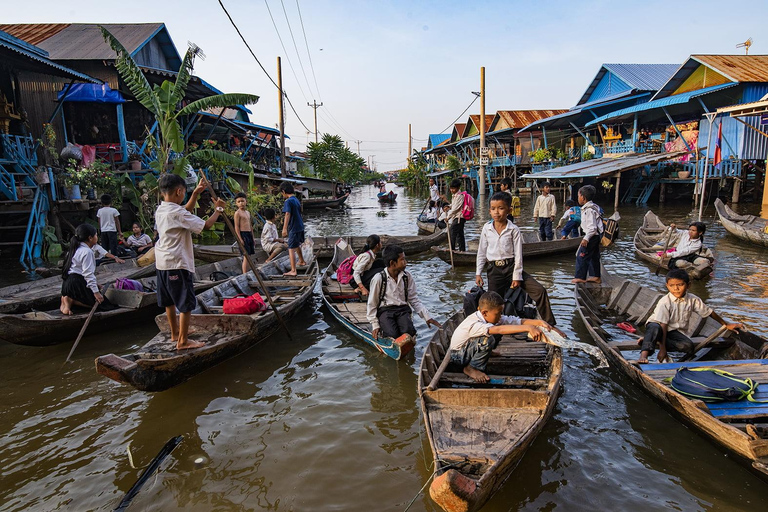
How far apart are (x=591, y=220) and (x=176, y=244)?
5.56 metres

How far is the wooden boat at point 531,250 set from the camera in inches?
395

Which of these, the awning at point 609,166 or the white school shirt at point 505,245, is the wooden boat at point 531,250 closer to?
the white school shirt at point 505,245

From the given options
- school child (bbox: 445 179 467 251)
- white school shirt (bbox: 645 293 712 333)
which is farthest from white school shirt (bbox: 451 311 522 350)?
school child (bbox: 445 179 467 251)

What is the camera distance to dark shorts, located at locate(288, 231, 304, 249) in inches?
330

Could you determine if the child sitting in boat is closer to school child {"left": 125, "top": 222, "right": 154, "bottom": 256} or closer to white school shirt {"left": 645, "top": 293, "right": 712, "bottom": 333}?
white school shirt {"left": 645, "top": 293, "right": 712, "bottom": 333}

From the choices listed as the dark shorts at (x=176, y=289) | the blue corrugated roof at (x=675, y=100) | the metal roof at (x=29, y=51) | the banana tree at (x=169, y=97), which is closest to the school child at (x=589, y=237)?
the dark shorts at (x=176, y=289)

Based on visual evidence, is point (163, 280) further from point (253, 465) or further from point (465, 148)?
point (465, 148)

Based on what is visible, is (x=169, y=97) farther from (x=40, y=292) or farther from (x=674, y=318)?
(x=674, y=318)

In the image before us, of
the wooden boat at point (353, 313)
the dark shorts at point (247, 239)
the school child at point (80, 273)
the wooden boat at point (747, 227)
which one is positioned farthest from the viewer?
the wooden boat at point (747, 227)

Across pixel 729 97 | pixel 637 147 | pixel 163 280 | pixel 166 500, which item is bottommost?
pixel 166 500

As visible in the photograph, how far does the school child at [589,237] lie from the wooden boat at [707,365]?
0.56 meters

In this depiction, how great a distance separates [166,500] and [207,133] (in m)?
19.3

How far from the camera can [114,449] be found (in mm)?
4008

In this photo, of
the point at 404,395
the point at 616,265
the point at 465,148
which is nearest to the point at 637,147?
the point at 616,265
